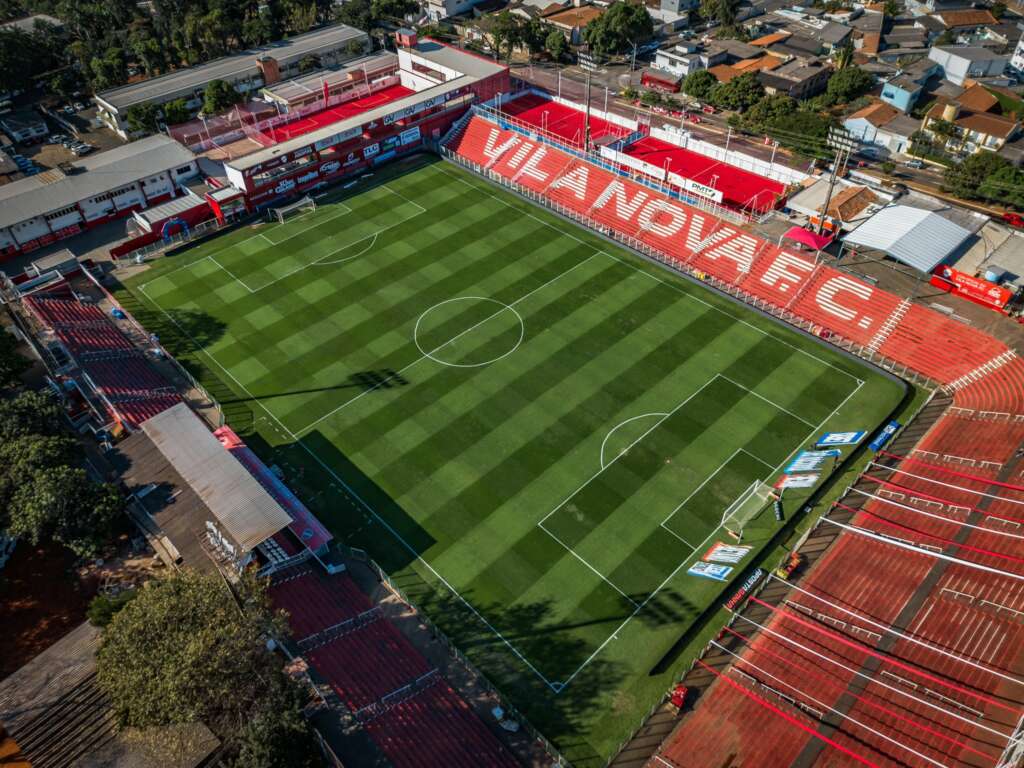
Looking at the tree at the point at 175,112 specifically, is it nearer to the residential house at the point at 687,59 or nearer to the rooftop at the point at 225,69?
the rooftop at the point at 225,69

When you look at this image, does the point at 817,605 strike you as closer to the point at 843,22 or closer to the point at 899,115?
the point at 899,115

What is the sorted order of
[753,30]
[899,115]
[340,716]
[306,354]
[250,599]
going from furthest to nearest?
[753,30], [899,115], [306,354], [340,716], [250,599]

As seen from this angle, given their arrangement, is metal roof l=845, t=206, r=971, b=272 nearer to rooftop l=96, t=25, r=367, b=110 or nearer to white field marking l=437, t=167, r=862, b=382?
white field marking l=437, t=167, r=862, b=382

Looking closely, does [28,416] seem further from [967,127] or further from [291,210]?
[967,127]

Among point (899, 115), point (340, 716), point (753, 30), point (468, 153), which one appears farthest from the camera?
point (753, 30)

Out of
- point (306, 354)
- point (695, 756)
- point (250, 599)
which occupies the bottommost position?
point (695, 756)

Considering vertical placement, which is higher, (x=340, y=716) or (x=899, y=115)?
(x=899, y=115)

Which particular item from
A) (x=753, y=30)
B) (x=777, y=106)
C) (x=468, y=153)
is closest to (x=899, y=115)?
(x=777, y=106)

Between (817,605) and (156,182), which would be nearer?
(817,605)
